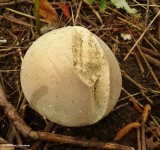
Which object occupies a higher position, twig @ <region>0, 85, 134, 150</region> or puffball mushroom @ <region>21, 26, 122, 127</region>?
puffball mushroom @ <region>21, 26, 122, 127</region>

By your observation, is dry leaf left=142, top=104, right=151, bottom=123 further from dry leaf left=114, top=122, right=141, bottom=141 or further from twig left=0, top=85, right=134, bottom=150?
twig left=0, top=85, right=134, bottom=150

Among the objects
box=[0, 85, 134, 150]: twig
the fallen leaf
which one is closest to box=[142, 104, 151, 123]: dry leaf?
box=[0, 85, 134, 150]: twig

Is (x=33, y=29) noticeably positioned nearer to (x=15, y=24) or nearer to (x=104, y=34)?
(x=15, y=24)

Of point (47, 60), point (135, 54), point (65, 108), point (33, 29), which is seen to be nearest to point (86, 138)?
point (65, 108)

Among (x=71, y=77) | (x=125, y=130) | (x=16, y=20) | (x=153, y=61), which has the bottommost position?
(x=125, y=130)

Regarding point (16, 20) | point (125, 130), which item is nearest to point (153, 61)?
point (125, 130)

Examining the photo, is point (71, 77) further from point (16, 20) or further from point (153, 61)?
point (16, 20)

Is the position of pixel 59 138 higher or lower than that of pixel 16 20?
lower
